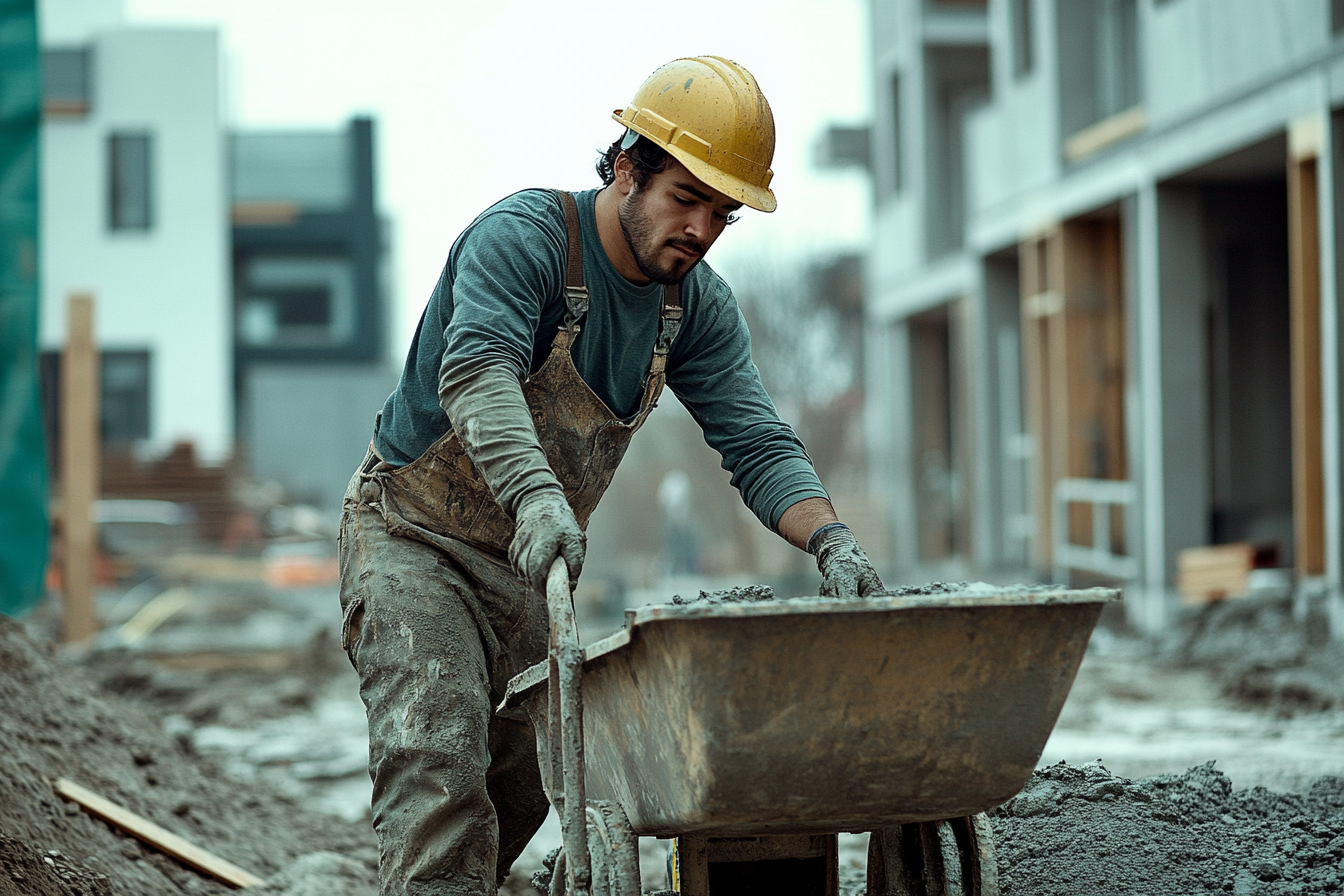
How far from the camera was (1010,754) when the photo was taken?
2.67 metres

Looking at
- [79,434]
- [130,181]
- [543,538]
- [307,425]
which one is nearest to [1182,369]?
[79,434]

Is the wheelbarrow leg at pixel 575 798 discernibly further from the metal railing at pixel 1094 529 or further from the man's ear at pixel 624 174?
the metal railing at pixel 1094 529

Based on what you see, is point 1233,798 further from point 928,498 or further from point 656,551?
point 656,551

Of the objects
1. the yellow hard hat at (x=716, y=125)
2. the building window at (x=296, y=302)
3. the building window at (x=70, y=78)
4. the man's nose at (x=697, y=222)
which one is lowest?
the man's nose at (x=697, y=222)

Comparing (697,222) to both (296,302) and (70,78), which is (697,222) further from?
(296,302)

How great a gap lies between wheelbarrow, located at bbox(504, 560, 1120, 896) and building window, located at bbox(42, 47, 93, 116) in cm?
2597

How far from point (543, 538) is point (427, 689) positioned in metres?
0.68

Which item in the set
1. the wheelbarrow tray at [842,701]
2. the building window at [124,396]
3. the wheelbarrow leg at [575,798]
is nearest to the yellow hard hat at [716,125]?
the wheelbarrow leg at [575,798]

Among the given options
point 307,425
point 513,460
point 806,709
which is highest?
point 307,425

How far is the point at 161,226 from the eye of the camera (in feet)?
85.9

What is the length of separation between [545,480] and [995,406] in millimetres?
13936

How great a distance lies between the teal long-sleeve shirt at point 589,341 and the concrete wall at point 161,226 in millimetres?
23291

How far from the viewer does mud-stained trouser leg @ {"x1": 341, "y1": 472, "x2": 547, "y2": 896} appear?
10.5ft

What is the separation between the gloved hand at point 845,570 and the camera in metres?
3.26
